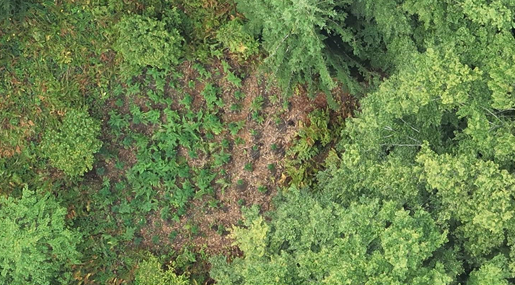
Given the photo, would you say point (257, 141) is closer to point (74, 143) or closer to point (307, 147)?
point (307, 147)

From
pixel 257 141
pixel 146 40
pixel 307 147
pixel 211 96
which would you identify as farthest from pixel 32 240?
pixel 307 147

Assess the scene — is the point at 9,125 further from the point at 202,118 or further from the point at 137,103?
the point at 202,118

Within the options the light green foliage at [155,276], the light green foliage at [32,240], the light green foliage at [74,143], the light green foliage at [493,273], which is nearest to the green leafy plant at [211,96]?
the light green foliage at [74,143]

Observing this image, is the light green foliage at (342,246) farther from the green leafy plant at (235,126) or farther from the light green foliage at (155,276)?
the green leafy plant at (235,126)

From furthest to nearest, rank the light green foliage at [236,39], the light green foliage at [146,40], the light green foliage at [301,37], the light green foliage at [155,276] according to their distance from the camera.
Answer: the light green foliage at [155,276]
the light green foliage at [236,39]
the light green foliage at [146,40]
the light green foliage at [301,37]

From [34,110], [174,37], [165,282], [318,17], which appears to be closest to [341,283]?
[318,17]

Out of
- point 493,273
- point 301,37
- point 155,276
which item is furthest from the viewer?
point 155,276

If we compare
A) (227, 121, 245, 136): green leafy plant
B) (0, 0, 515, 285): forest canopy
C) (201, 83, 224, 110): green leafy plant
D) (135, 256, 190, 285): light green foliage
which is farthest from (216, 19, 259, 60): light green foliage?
(135, 256, 190, 285): light green foliage
